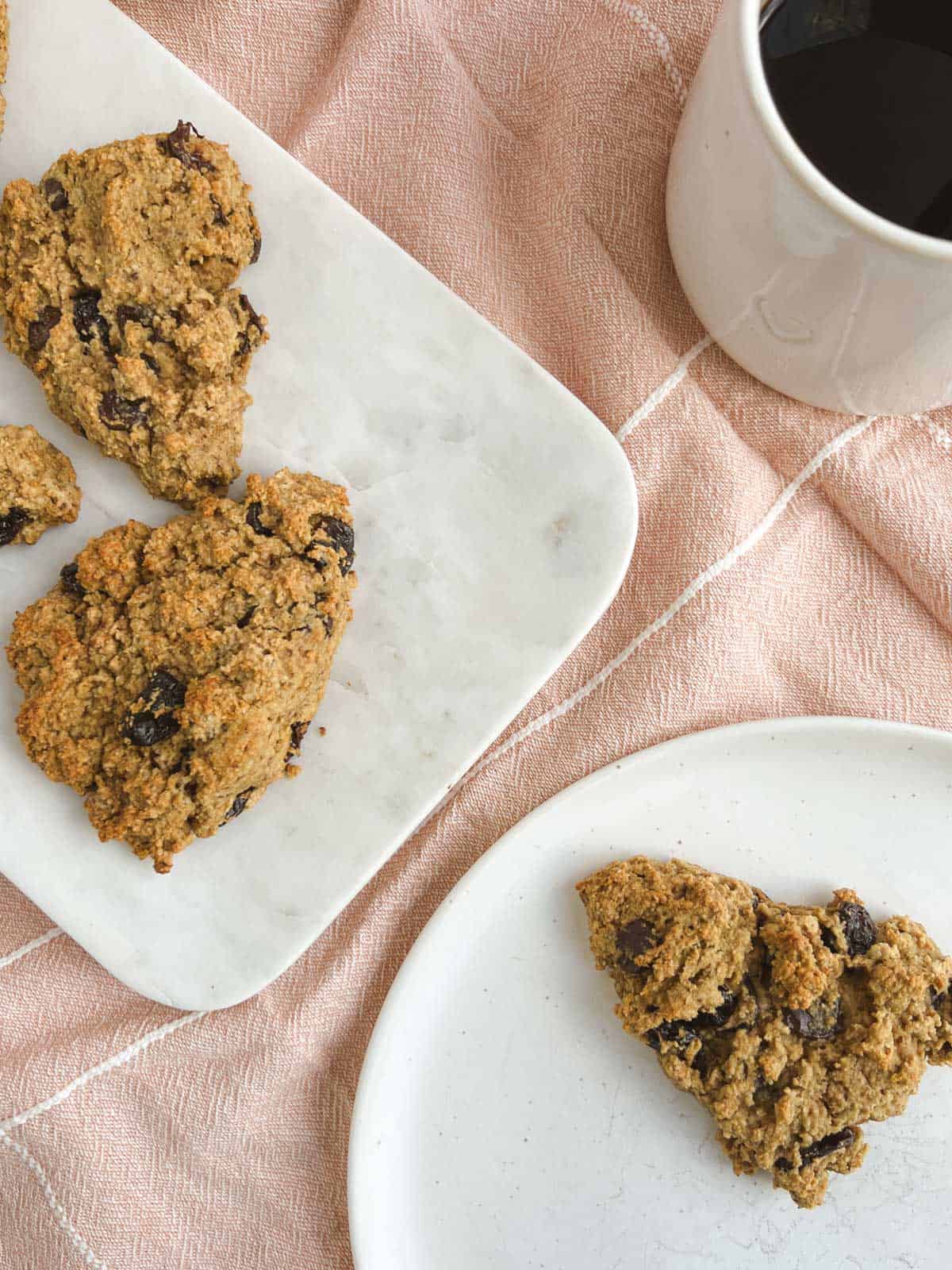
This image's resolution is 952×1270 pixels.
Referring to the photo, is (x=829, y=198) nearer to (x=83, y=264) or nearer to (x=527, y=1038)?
(x=83, y=264)

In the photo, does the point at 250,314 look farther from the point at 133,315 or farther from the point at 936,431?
the point at 936,431

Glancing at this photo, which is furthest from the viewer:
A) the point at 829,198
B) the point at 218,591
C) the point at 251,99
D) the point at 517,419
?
the point at 251,99


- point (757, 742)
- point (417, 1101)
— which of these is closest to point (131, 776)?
point (417, 1101)

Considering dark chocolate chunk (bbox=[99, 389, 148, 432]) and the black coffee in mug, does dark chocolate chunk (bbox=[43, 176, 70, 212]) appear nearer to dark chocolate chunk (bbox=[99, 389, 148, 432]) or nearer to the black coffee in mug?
dark chocolate chunk (bbox=[99, 389, 148, 432])

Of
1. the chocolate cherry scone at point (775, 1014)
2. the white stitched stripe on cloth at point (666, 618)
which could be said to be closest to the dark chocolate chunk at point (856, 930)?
the chocolate cherry scone at point (775, 1014)

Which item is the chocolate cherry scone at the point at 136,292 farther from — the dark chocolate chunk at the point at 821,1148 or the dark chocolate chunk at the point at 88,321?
the dark chocolate chunk at the point at 821,1148

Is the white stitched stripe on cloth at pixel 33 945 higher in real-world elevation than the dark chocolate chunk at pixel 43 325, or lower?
lower

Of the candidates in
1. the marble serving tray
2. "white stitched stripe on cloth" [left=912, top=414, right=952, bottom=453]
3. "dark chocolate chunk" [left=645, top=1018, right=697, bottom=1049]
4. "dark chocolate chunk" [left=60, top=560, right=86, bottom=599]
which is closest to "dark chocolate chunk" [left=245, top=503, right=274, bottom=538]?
the marble serving tray

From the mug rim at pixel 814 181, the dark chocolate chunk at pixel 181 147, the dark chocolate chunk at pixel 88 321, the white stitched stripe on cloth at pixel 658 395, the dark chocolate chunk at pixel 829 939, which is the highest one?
the mug rim at pixel 814 181
